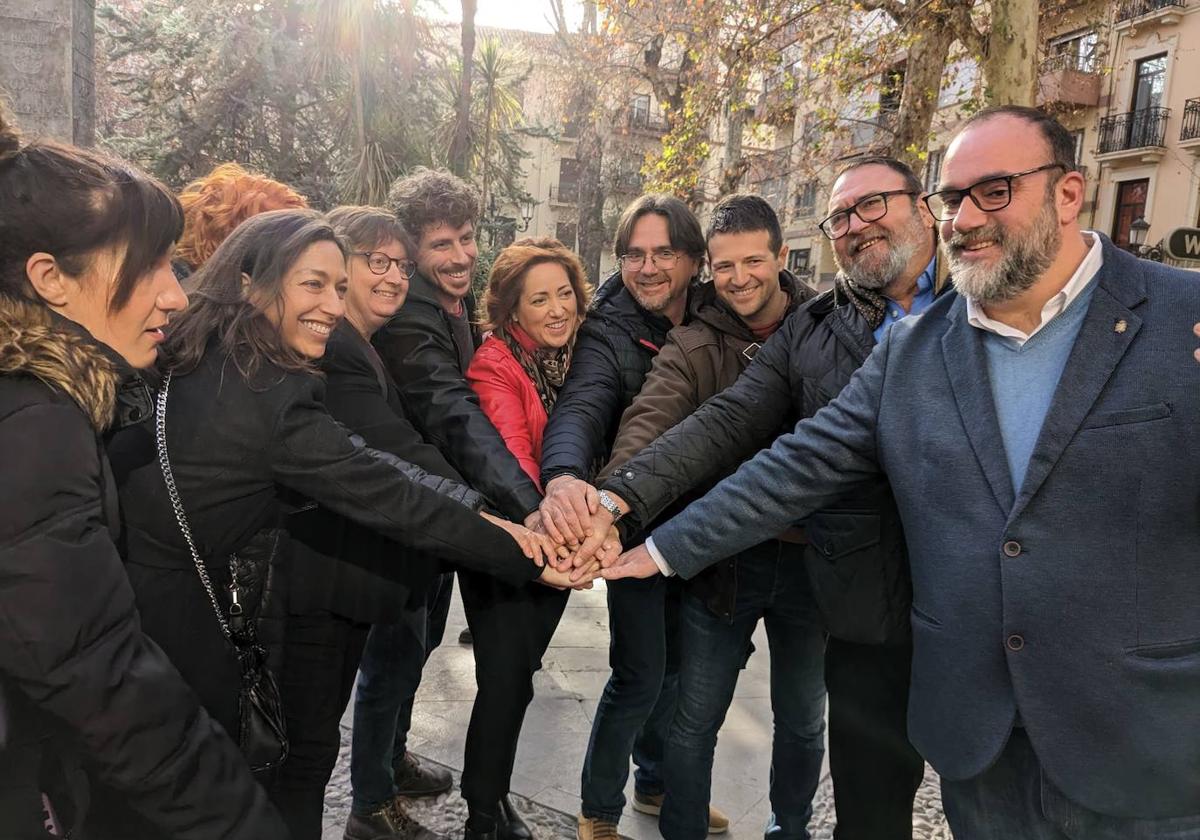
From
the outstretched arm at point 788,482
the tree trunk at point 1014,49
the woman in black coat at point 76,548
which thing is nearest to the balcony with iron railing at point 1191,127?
the tree trunk at point 1014,49

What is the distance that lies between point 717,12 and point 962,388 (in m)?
11.1

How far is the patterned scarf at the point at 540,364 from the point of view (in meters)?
3.05

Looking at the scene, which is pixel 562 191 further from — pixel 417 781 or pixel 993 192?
pixel 993 192

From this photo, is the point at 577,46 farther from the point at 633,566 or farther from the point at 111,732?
the point at 111,732

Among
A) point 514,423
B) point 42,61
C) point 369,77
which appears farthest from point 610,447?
point 369,77

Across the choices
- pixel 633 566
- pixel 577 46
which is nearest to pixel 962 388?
pixel 633 566

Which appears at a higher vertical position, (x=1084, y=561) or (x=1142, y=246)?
(x=1142, y=246)

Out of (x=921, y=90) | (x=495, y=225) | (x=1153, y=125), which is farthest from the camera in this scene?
(x=1153, y=125)

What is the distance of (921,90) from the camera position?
29.9ft

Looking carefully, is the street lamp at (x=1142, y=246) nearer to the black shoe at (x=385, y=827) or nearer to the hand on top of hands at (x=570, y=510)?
the hand on top of hands at (x=570, y=510)

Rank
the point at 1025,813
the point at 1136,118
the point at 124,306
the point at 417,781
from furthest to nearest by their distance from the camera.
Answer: the point at 1136,118, the point at 417,781, the point at 1025,813, the point at 124,306

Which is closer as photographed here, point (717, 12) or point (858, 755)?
point (858, 755)

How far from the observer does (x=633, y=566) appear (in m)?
2.53

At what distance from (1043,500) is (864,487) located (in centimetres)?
62
